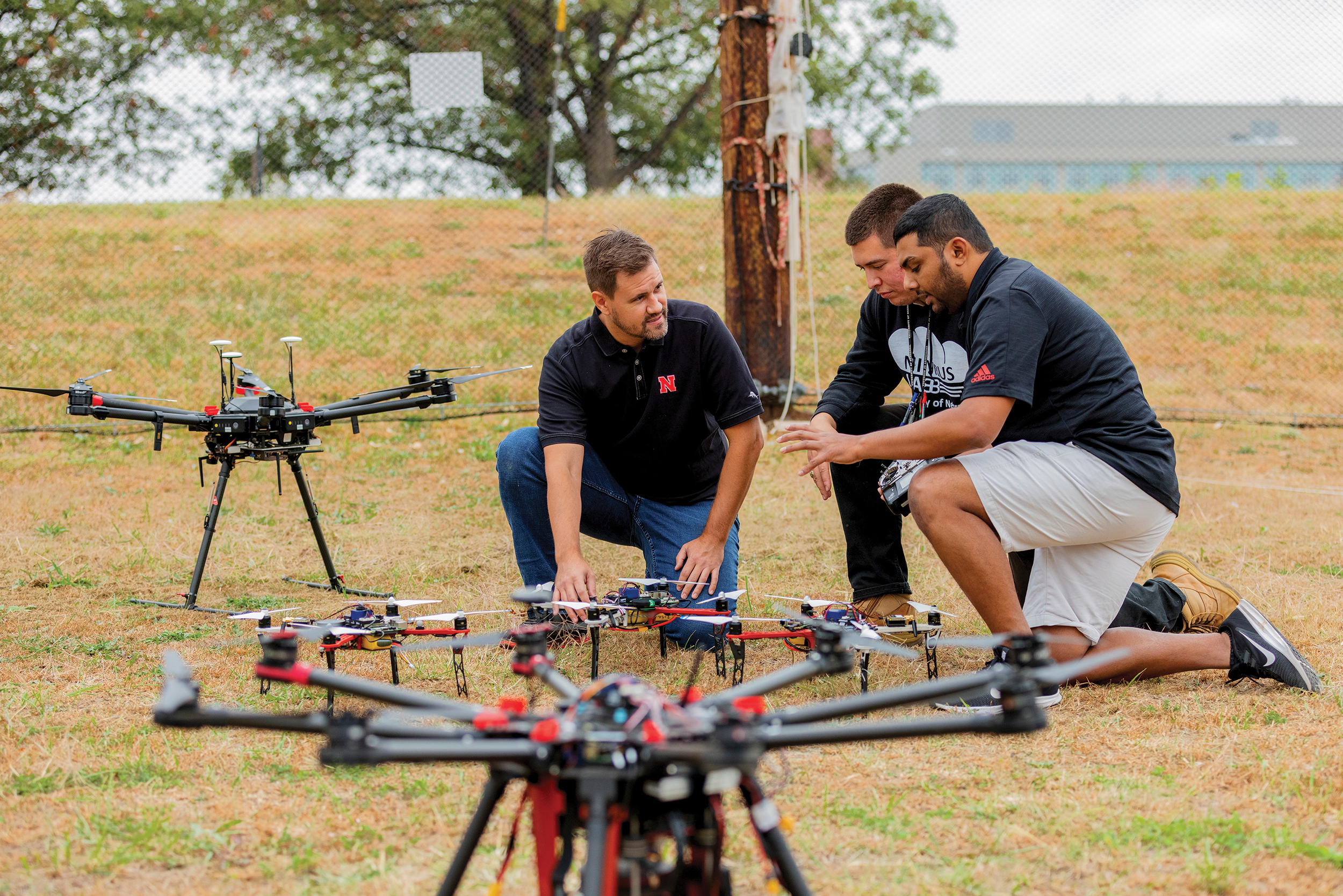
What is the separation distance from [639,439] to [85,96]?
11.1 meters

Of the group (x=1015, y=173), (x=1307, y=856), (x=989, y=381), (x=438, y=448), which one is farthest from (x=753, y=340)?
(x=1015, y=173)

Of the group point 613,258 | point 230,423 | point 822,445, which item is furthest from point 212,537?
point 822,445

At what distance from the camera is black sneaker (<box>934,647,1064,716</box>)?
128 inches

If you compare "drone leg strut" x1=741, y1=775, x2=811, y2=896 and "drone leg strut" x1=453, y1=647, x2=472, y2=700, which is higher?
"drone leg strut" x1=741, y1=775, x2=811, y2=896

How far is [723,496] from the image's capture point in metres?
3.76

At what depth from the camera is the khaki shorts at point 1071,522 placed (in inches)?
132

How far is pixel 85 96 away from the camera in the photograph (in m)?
12.4

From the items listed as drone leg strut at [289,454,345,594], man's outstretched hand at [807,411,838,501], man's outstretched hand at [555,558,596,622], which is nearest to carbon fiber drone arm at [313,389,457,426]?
drone leg strut at [289,454,345,594]

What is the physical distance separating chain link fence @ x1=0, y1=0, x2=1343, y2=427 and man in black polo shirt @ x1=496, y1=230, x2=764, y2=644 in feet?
10.3

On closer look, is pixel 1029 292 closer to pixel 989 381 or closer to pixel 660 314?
pixel 989 381

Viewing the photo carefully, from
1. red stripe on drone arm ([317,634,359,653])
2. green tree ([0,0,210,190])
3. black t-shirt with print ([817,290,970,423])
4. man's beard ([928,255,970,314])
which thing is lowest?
red stripe on drone arm ([317,634,359,653])

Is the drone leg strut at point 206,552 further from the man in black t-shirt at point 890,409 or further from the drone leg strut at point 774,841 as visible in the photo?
the drone leg strut at point 774,841

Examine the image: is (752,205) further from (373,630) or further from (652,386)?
(373,630)

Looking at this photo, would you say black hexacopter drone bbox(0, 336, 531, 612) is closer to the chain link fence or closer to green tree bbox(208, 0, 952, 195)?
the chain link fence
